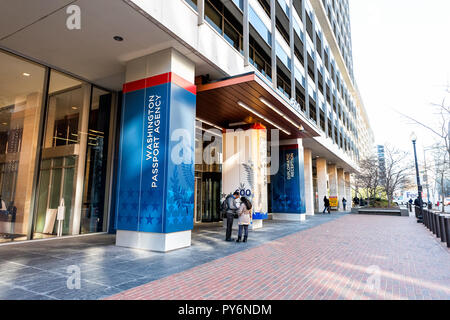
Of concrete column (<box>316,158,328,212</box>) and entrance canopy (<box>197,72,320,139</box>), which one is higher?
entrance canopy (<box>197,72,320,139</box>)

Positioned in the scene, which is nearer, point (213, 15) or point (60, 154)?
point (60, 154)

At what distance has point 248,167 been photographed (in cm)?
1388

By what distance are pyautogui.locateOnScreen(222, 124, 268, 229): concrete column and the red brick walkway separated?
5.49 m

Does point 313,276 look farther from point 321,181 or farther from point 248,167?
point 321,181

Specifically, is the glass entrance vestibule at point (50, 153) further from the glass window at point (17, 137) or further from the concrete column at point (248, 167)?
the concrete column at point (248, 167)

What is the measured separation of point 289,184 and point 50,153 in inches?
585

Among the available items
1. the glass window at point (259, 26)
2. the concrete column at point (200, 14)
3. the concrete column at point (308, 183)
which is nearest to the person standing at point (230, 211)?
the concrete column at point (200, 14)

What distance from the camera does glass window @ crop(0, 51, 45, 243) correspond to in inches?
343

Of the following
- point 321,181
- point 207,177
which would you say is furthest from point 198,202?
point 321,181

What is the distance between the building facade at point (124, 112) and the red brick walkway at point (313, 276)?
2.78 m

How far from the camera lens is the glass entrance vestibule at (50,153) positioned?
892 cm

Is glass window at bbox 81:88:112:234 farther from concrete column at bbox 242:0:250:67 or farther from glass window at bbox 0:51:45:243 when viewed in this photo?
concrete column at bbox 242:0:250:67

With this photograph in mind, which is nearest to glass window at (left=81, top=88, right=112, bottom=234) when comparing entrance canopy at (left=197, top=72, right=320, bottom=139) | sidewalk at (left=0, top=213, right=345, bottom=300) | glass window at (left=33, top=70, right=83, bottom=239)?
glass window at (left=33, top=70, right=83, bottom=239)
